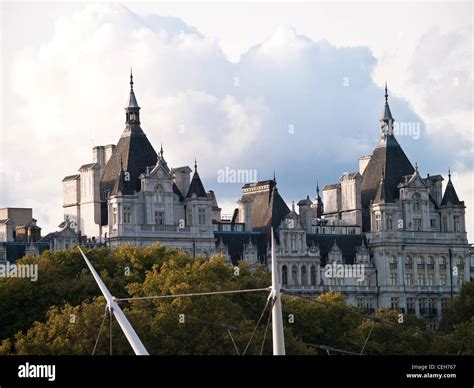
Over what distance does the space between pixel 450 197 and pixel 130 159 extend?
31.9m

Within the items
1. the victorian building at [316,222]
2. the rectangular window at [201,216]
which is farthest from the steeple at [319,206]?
the rectangular window at [201,216]

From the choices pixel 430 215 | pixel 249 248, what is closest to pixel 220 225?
pixel 249 248

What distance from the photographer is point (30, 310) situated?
98.8 metres

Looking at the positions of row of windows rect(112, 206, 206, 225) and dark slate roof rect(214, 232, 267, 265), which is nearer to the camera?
row of windows rect(112, 206, 206, 225)

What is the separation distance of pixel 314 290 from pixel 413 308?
10.3 meters

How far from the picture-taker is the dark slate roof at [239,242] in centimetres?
14600

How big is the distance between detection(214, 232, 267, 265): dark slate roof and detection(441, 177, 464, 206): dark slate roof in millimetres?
18643

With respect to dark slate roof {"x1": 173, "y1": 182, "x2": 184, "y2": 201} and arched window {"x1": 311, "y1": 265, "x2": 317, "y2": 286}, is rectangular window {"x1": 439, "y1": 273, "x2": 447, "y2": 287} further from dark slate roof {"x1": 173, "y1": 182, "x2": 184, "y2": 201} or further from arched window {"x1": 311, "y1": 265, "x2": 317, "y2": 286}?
dark slate roof {"x1": 173, "y1": 182, "x2": 184, "y2": 201}

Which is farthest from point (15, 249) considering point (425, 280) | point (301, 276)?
point (425, 280)

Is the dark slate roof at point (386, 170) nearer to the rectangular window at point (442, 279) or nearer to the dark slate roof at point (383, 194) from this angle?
the dark slate roof at point (383, 194)

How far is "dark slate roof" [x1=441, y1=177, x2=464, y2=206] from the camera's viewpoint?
158 meters

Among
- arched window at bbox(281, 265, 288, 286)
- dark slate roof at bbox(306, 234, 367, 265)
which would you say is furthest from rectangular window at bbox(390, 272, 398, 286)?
arched window at bbox(281, 265, 288, 286)

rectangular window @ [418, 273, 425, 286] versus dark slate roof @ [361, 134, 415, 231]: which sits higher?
dark slate roof @ [361, 134, 415, 231]
